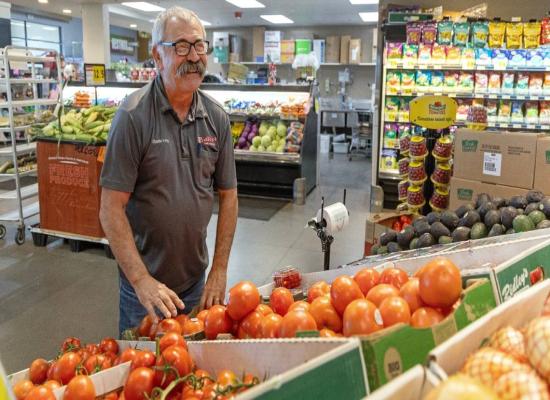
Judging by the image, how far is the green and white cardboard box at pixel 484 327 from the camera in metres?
0.79

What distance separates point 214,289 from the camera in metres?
2.16

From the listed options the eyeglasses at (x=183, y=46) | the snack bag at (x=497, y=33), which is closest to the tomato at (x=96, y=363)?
the eyeglasses at (x=183, y=46)

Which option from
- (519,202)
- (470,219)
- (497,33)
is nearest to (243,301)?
(470,219)

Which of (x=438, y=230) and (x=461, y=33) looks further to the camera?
(x=461, y=33)

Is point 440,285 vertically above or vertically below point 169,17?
below

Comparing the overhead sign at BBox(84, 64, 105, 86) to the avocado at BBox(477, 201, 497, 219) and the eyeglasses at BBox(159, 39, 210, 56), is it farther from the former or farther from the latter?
the avocado at BBox(477, 201, 497, 219)

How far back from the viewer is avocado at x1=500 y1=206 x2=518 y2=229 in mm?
2420

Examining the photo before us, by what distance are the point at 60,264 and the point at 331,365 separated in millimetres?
4573

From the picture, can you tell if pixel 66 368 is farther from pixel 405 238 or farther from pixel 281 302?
pixel 405 238

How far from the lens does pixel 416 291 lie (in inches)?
45.7

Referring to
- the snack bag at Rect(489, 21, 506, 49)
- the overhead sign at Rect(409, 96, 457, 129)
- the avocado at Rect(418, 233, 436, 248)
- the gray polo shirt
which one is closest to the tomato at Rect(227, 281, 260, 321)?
the gray polo shirt

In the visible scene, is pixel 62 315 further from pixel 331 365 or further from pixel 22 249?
pixel 331 365

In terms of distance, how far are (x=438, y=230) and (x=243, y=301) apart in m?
1.51

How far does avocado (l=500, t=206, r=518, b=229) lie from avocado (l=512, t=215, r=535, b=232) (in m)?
0.06
